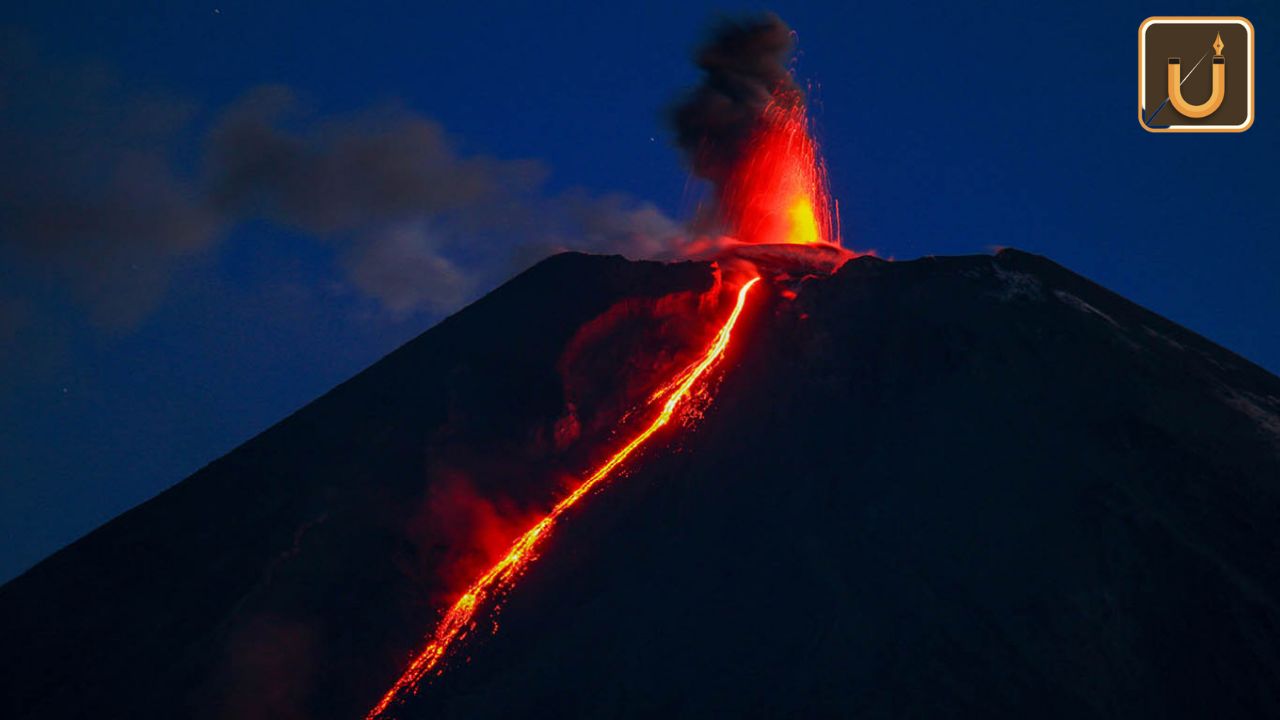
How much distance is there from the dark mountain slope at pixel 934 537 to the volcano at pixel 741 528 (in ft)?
0.19

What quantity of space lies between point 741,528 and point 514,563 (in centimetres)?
456

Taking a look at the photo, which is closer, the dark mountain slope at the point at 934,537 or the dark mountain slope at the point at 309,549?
the dark mountain slope at the point at 934,537

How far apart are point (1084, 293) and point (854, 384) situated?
6.67m

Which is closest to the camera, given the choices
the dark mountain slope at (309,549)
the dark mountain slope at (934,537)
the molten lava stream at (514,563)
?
the dark mountain slope at (934,537)

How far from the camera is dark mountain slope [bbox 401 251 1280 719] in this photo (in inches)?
675

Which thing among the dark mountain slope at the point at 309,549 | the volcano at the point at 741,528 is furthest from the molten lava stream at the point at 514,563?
the dark mountain slope at the point at 309,549

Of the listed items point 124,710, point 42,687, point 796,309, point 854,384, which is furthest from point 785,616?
point 42,687

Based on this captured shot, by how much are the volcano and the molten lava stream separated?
297 mm

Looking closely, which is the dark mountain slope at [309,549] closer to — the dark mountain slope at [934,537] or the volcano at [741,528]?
the volcano at [741,528]

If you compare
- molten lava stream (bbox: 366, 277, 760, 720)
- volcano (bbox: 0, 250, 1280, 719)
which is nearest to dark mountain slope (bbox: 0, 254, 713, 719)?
volcano (bbox: 0, 250, 1280, 719)

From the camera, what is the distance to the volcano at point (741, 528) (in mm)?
17688

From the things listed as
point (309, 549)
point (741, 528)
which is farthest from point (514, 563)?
point (741, 528)

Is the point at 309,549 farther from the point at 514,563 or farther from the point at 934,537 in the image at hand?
the point at 934,537

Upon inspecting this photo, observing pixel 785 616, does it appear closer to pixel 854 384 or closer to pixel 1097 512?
pixel 1097 512
